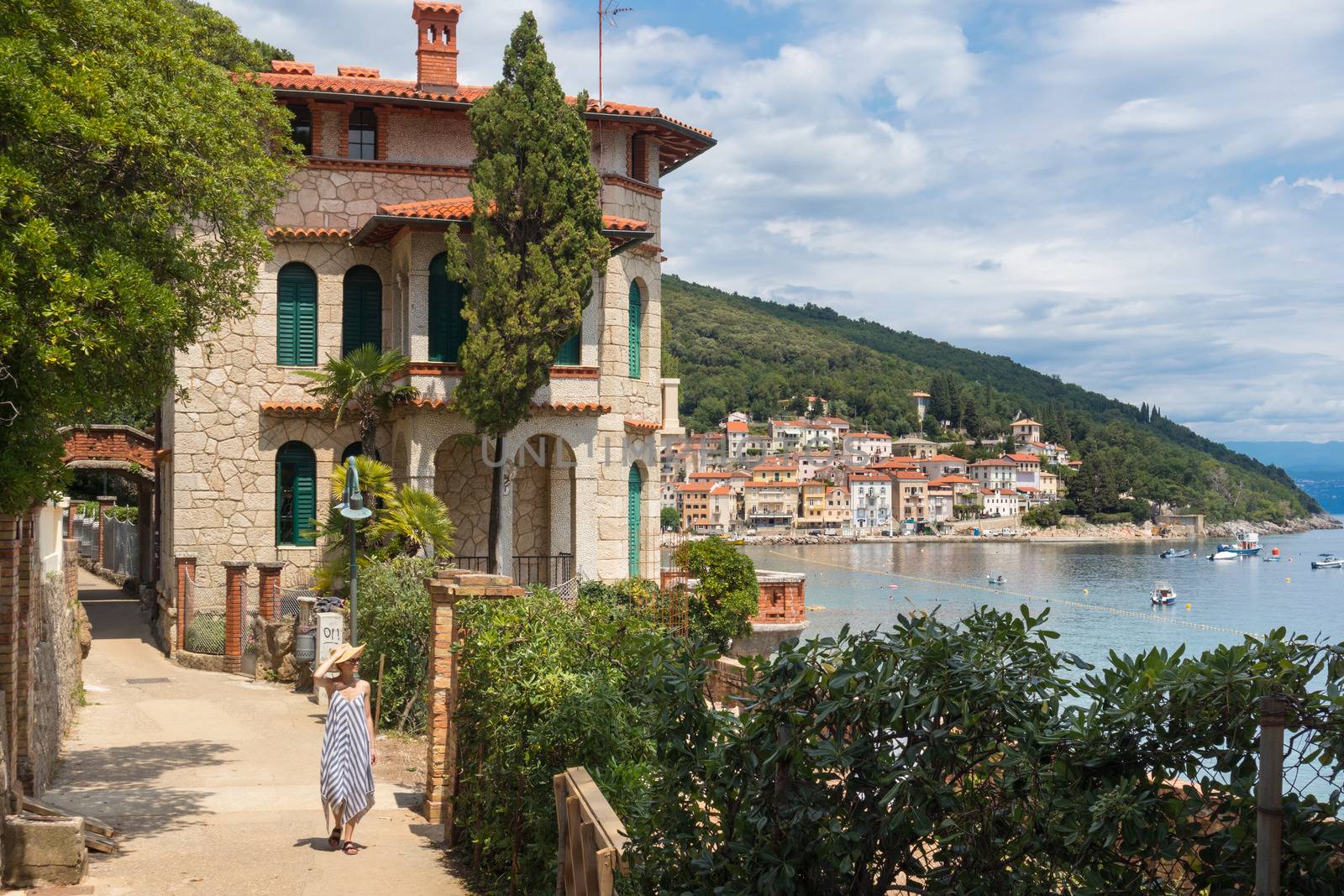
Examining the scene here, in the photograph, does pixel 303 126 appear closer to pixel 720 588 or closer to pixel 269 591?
pixel 269 591

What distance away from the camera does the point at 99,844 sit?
926cm

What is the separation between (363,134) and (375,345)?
407cm

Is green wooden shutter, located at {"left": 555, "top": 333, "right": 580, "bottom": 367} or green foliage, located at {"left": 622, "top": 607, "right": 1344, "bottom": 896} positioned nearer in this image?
green foliage, located at {"left": 622, "top": 607, "right": 1344, "bottom": 896}

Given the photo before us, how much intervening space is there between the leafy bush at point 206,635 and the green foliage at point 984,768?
19.4m

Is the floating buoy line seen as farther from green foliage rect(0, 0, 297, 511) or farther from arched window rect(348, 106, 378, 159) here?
green foliage rect(0, 0, 297, 511)

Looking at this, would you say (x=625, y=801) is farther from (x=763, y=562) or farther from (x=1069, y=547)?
(x=1069, y=547)

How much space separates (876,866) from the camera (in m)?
4.17

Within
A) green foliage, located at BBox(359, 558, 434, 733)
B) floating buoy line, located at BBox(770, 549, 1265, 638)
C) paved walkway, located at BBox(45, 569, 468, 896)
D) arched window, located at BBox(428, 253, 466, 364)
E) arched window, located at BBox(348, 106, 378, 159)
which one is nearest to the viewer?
paved walkway, located at BBox(45, 569, 468, 896)

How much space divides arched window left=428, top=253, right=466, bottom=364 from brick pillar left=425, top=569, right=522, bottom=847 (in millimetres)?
11842

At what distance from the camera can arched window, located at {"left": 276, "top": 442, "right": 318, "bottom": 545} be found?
24047 millimetres

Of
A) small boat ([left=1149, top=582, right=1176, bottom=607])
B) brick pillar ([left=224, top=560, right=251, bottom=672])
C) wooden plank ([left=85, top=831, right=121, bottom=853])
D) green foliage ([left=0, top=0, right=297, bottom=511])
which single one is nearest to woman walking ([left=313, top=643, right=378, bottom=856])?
wooden plank ([left=85, top=831, right=121, bottom=853])

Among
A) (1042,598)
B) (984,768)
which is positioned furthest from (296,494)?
(1042,598)

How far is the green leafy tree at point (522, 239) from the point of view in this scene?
20625 mm

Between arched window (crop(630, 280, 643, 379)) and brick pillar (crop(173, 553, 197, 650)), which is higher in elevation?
arched window (crop(630, 280, 643, 379))
